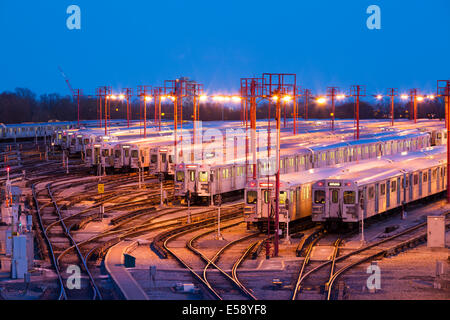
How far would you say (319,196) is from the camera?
99.4 feet

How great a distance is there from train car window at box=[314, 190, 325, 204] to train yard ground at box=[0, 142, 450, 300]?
4.51ft

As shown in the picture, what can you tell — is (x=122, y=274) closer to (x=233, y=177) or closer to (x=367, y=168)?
(x=367, y=168)

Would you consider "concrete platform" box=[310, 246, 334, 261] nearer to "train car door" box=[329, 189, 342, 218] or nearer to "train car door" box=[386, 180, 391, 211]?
"train car door" box=[329, 189, 342, 218]

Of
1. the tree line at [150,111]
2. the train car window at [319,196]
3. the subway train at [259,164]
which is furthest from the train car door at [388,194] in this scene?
the tree line at [150,111]

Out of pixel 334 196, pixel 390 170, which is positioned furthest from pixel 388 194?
pixel 334 196

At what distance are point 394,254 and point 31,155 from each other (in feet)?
173

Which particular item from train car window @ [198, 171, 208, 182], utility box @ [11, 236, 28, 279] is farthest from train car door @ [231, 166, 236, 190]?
utility box @ [11, 236, 28, 279]

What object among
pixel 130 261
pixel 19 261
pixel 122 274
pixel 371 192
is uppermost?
pixel 371 192

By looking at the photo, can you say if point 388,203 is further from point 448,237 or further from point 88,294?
point 88,294

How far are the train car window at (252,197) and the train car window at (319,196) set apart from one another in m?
2.41

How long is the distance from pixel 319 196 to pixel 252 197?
2668 mm

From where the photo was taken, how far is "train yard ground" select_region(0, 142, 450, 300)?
790 inches

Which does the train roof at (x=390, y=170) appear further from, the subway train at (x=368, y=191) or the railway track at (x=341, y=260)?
the railway track at (x=341, y=260)
